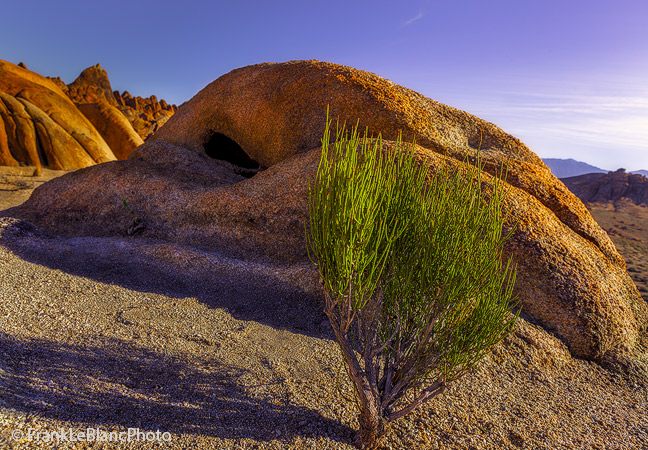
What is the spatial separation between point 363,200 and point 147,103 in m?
85.4

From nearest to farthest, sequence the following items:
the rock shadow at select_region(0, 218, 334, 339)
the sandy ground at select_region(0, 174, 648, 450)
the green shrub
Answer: the green shrub < the sandy ground at select_region(0, 174, 648, 450) < the rock shadow at select_region(0, 218, 334, 339)

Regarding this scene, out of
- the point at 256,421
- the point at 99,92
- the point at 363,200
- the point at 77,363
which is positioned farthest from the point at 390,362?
the point at 99,92

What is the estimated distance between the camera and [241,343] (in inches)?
199

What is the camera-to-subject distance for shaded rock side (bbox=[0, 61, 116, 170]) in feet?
61.2

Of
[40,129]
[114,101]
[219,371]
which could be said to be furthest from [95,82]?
[219,371]

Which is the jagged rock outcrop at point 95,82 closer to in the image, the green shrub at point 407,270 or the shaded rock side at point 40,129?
the shaded rock side at point 40,129

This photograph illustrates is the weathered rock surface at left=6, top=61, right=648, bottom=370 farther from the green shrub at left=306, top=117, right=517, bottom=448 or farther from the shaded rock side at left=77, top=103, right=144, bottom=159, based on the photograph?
the shaded rock side at left=77, top=103, right=144, bottom=159

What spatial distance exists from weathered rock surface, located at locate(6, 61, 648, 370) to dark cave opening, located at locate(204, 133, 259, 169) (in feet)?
0.79

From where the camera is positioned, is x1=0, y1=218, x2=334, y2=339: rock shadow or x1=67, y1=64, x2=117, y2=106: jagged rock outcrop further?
x1=67, y1=64, x2=117, y2=106: jagged rock outcrop

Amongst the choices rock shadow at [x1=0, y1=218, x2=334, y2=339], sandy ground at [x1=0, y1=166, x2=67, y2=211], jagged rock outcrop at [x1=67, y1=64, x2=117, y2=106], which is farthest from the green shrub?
jagged rock outcrop at [x1=67, y1=64, x2=117, y2=106]

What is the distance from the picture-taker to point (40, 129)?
19.5m

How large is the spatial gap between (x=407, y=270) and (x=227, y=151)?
9.37m

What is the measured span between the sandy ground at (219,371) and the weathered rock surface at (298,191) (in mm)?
768

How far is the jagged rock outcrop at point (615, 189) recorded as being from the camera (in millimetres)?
49516
